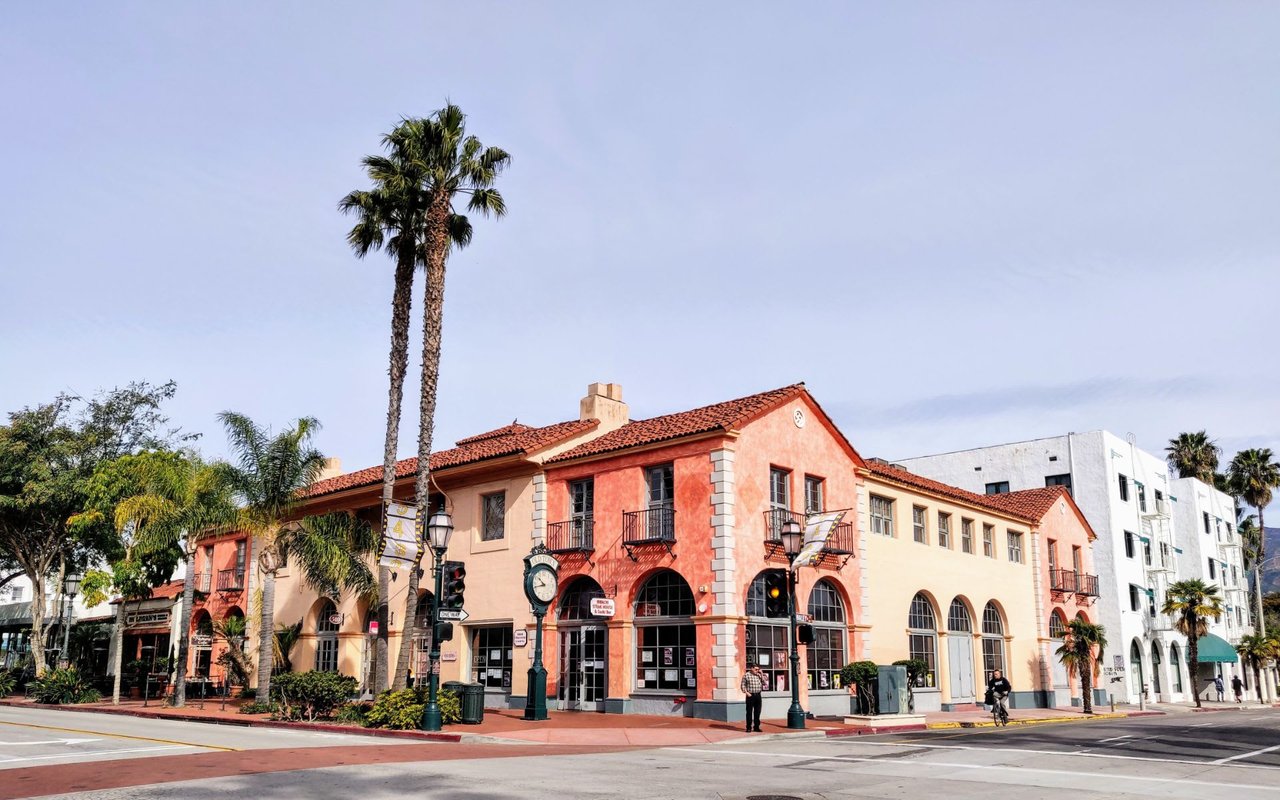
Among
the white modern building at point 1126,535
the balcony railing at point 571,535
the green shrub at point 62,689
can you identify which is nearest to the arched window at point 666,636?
the balcony railing at point 571,535

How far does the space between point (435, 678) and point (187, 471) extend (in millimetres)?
14452

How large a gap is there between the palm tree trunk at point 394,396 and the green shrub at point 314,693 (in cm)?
181

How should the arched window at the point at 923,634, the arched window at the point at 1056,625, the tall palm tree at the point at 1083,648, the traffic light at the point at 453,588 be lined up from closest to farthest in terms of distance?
the traffic light at the point at 453,588 → the arched window at the point at 923,634 → the tall palm tree at the point at 1083,648 → the arched window at the point at 1056,625

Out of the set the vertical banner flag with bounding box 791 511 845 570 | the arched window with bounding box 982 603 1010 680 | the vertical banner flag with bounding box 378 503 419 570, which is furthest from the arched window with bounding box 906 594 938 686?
the vertical banner flag with bounding box 378 503 419 570

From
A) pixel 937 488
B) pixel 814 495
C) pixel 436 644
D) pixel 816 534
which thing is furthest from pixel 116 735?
pixel 937 488

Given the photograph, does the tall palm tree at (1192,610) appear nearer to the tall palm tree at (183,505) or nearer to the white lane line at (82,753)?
the tall palm tree at (183,505)

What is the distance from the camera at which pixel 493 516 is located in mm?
32375

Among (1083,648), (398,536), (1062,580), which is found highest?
(398,536)

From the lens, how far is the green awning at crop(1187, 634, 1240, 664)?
54.4 meters

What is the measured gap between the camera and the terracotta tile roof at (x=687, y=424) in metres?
27.5

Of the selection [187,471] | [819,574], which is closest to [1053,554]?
[819,574]

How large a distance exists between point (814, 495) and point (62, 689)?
24867mm

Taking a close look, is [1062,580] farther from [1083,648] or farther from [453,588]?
[453,588]

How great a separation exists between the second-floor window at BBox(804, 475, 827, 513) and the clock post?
772cm
